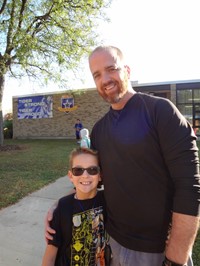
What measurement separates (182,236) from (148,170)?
373mm

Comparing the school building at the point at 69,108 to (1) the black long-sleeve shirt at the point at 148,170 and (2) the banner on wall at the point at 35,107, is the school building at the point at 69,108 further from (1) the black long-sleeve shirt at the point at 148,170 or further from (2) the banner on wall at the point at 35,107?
(1) the black long-sleeve shirt at the point at 148,170

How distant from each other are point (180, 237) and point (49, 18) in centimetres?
1463

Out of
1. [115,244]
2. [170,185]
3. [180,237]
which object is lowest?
[115,244]

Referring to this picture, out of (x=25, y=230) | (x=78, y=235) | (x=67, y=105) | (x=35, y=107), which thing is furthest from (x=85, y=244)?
(x=35, y=107)

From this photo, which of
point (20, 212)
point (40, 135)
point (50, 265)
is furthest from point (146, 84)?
point (50, 265)

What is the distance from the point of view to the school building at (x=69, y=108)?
68.4ft

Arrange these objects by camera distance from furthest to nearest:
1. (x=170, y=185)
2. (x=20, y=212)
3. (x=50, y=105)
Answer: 1. (x=50, y=105)
2. (x=20, y=212)
3. (x=170, y=185)

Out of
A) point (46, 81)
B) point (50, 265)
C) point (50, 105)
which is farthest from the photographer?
point (50, 105)

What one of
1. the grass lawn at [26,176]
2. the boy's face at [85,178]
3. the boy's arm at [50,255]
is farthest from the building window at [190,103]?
the boy's arm at [50,255]

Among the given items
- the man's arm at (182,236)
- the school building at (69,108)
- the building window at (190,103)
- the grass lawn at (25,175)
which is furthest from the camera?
the school building at (69,108)

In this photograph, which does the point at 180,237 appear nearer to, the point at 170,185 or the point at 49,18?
the point at 170,185

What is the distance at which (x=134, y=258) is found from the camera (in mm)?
1679

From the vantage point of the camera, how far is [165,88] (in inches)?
835

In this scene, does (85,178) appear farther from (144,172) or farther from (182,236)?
(182,236)
